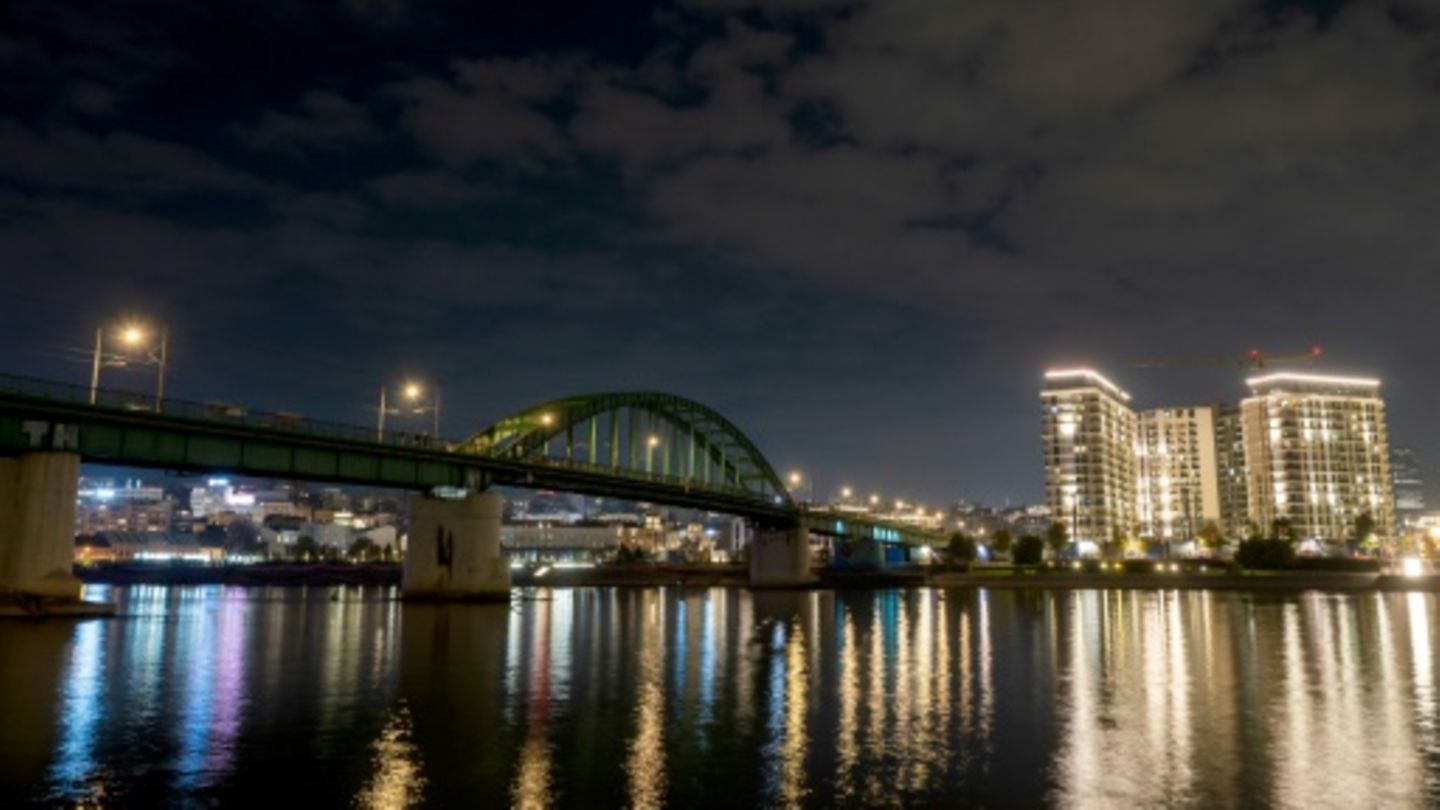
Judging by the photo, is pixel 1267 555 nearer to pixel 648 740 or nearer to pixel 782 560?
pixel 782 560

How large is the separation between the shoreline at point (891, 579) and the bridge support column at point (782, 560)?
6224 millimetres

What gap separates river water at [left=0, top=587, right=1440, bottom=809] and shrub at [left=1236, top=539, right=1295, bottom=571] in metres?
94.9

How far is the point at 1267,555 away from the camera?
444ft

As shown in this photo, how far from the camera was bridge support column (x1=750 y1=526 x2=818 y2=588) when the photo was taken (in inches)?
5999

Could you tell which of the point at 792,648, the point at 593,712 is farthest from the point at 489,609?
the point at 593,712

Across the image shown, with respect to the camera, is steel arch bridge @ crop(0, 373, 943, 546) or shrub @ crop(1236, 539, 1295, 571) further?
shrub @ crop(1236, 539, 1295, 571)

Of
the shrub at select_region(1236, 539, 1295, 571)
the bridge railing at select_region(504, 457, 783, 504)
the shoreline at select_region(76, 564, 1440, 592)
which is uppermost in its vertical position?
the bridge railing at select_region(504, 457, 783, 504)

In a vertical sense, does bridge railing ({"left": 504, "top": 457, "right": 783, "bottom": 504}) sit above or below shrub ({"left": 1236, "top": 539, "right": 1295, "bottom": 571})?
above

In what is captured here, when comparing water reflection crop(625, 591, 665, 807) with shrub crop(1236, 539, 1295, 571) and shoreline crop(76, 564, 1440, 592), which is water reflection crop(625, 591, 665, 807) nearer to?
shoreline crop(76, 564, 1440, 592)

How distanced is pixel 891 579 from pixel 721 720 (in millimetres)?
127504

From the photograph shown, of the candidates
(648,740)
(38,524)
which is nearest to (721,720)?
(648,740)

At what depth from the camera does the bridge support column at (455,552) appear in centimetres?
8681

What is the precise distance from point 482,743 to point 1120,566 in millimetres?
142738

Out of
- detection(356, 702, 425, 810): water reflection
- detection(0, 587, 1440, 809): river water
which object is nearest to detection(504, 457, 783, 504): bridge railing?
detection(0, 587, 1440, 809): river water
